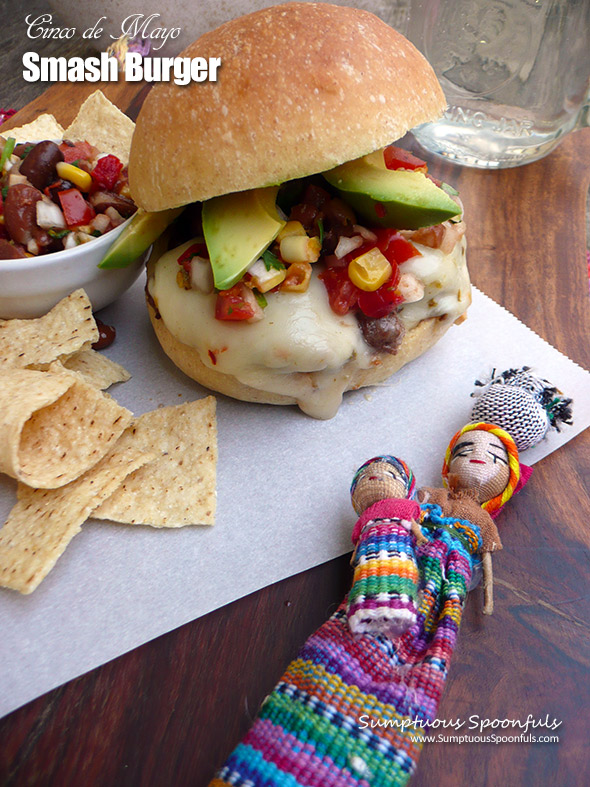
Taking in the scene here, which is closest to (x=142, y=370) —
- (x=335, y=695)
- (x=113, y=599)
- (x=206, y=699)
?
(x=113, y=599)

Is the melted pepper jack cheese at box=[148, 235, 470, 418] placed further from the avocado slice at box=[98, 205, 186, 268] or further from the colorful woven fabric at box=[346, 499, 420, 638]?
the colorful woven fabric at box=[346, 499, 420, 638]

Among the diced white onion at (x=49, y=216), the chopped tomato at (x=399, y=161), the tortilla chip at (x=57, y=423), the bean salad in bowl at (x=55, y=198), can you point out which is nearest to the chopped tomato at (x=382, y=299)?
the chopped tomato at (x=399, y=161)

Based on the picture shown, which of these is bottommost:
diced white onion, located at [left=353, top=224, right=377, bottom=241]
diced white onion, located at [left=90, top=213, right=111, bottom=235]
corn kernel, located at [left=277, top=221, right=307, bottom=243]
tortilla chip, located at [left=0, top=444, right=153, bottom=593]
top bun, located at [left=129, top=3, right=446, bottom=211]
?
tortilla chip, located at [left=0, top=444, right=153, bottom=593]

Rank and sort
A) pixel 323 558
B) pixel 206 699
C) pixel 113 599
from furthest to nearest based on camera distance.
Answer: pixel 323 558, pixel 113 599, pixel 206 699

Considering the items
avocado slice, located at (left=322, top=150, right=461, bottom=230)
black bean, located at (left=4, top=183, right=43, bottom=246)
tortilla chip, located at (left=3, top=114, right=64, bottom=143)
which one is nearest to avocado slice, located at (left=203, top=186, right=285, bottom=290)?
avocado slice, located at (left=322, top=150, right=461, bottom=230)

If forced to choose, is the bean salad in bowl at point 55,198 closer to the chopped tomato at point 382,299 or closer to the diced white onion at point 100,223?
the diced white onion at point 100,223

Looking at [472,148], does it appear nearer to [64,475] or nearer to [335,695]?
[64,475]
